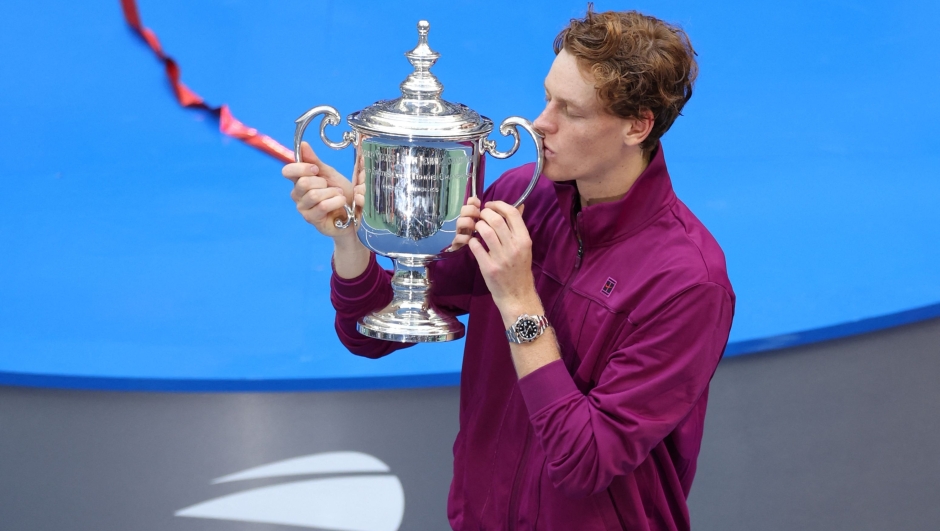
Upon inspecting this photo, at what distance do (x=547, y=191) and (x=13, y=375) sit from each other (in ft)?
4.48

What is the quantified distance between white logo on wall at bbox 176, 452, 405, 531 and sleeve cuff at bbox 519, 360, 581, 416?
46.6 inches

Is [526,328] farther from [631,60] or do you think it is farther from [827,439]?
[827,439]

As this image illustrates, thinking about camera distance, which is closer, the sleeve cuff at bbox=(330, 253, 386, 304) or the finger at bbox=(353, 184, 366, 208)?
the finger at bbox=(353, 184, 366, 208)

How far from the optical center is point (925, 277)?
115 inches

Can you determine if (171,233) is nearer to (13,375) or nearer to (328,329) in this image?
(328,329)

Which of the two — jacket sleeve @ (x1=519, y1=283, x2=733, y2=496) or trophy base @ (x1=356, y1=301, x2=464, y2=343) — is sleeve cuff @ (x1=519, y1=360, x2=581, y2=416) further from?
trophy base @ (x1=356, y1=301, x2=464, y2=343)

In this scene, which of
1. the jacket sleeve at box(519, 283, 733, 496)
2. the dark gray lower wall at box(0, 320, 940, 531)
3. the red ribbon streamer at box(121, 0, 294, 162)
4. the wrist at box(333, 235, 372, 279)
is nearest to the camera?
the jacket sleeve at box(519, 283, 733, 496)

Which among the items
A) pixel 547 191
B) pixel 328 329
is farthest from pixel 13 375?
pixel 547 191

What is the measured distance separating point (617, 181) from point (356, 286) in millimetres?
403

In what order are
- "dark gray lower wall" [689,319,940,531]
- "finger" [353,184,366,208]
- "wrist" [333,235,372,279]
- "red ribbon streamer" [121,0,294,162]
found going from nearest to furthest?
"finger" [353,184,366,208], "wrist" [333,235,372,279], "red ribbon streamer" [121,0,294,162], "dark gray lower wall" [689,319,940,531]

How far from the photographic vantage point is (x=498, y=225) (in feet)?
4.24

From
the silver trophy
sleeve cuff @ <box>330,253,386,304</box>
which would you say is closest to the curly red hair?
the silver trophy

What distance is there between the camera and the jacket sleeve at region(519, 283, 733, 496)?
1.28 metres

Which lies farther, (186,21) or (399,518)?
(186,21)
